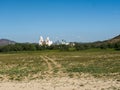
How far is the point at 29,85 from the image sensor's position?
19062 millimetres

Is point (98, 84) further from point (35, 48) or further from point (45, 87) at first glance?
point (35, 48)

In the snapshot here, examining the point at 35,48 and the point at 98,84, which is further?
the point at 35,48

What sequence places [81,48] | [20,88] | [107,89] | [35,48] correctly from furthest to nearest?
1. [35,48]
2. [81,48]
3. [20,88]
4. [107,89]

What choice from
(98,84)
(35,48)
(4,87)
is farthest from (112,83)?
(35,48)

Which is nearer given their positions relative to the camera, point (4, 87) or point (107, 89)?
point (107, 89)

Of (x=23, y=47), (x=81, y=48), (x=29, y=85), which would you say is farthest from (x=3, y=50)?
(x=29, y=85)

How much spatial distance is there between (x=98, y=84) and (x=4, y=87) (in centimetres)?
610

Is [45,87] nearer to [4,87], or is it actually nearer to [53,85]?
[53,85]

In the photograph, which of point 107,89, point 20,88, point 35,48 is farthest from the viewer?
point 35,48

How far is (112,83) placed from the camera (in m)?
18.9

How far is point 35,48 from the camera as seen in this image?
495ft

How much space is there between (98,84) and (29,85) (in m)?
4.55

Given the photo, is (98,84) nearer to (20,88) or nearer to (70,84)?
(70,84)

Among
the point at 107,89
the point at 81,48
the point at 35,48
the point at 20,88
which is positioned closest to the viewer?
the point at 107,89
